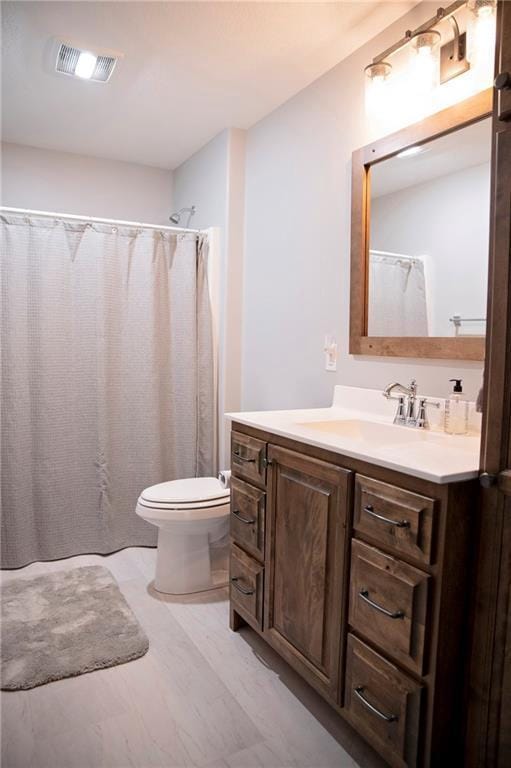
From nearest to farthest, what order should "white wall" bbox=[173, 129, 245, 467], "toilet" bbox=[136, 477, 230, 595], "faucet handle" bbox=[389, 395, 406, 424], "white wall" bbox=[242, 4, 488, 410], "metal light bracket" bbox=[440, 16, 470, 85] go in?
"metal light bracket" bbox=[440, 16, 470, 85]
"faucet handle" bbox=[389, 395, 406, 424]
"white wall" bbox=[242, 4, 488, 410]
"toilet" bbox=[136, 477, 230, 595]
"white wall" bbox=[173, 129, 245, 467]

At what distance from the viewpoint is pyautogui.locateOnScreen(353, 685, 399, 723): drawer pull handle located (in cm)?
130

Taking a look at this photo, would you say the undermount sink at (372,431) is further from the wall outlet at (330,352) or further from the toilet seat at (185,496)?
the toilet seat at (185,496)

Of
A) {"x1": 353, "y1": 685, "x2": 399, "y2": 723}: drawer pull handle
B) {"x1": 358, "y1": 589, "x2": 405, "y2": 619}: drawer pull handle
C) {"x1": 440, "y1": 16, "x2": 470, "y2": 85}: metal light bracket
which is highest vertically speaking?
{"x1": 440, "y1": 16, "x2": 470, "y2": 85}: metal light bracket

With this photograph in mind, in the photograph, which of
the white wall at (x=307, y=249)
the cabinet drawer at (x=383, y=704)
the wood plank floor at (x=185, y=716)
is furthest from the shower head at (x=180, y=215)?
the cabinet drawer at (x=383, y=704)

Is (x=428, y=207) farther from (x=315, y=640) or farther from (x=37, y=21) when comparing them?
(x=37, y=21)

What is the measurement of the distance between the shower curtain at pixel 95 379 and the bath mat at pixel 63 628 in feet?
1.11

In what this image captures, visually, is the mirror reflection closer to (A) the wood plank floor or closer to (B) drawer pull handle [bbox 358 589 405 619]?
(B) drawer pull handle [bbox 358 589 405 619]

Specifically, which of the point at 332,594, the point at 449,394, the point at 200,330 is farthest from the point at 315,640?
the point at 200,330

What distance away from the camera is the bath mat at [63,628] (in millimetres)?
1857

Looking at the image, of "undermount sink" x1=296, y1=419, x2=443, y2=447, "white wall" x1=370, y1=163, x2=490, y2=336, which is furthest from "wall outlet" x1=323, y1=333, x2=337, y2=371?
"white wall" x1=370, y1=163, x2=490, y2=336

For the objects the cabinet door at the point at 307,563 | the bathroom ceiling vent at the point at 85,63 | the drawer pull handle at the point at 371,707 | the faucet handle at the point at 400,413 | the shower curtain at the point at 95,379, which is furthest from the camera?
the shower curtain at the point at 95,379

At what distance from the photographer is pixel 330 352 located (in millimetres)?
2281

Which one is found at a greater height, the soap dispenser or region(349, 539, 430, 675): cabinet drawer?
the soap dispenser

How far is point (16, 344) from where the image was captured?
2.62 m
